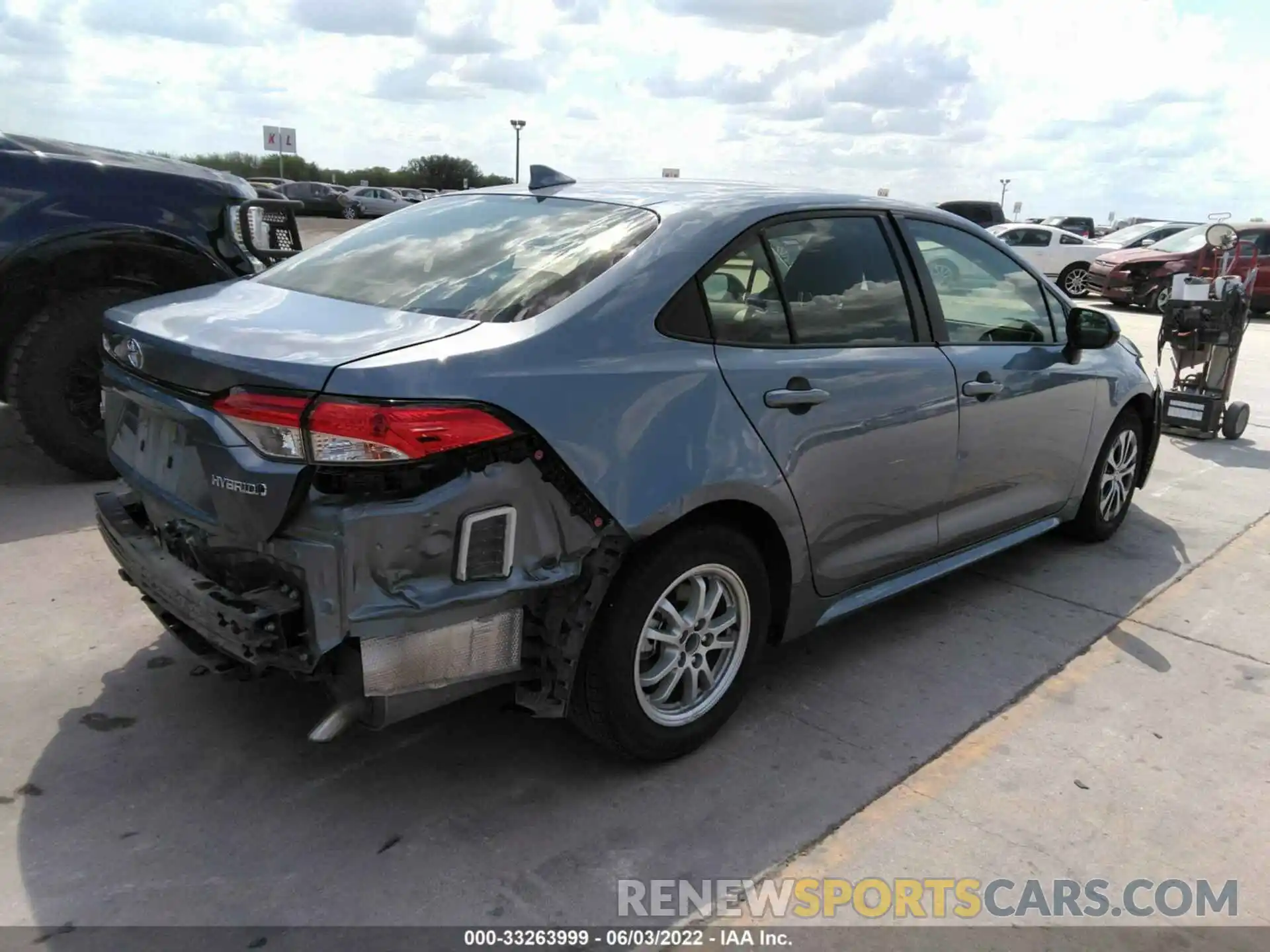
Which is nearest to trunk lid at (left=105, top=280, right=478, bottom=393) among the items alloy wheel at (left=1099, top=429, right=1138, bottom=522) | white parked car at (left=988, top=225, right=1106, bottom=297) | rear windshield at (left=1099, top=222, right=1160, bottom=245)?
alloy wheel at (left=1099, top=429, right=1138, bottom=522)

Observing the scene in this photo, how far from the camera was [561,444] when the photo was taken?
2.44 m

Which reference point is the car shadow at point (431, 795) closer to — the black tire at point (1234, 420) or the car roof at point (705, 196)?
the car roof at point (705, 196)

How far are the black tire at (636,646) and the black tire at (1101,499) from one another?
8.52 ft

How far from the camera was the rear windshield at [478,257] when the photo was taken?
271 centimetres

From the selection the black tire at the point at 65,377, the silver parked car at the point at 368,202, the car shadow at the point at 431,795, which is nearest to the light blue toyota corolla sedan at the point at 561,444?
the car shadow at the point at 431,795

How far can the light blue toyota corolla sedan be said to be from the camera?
230cm

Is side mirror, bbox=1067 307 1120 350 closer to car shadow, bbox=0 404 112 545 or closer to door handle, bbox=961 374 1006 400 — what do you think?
door handle, bbox=961 374 1006 400

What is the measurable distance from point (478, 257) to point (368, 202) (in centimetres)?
4005

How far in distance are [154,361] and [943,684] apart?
275 centimetres

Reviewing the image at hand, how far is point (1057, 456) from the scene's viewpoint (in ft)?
14.3

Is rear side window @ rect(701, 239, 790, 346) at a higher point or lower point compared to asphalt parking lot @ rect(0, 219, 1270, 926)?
higher

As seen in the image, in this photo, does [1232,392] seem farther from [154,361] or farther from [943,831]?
[154,361]

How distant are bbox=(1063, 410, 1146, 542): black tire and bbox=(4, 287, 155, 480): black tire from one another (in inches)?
193

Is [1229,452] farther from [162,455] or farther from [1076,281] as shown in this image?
[1076,281]
